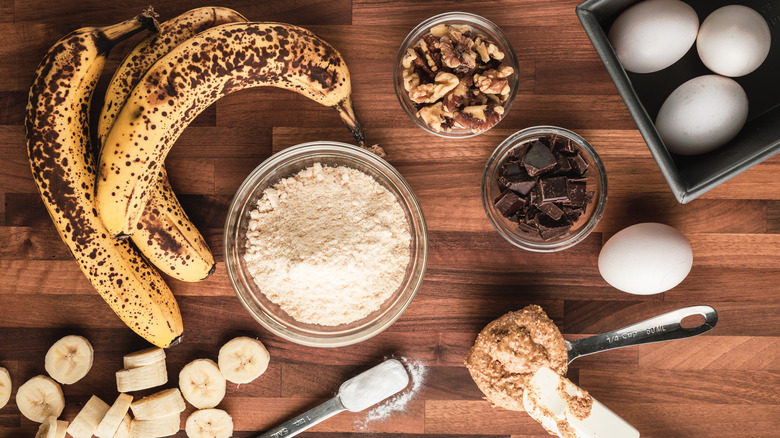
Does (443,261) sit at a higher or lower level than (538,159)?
lower

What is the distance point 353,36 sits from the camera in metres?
1.14

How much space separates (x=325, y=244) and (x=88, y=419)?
2.41 ft

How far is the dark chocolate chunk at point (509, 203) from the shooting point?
1.05 m

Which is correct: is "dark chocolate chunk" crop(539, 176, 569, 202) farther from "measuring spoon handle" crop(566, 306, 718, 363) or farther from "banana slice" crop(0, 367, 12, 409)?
"banana slice" crop(0, 367, 12, 409)

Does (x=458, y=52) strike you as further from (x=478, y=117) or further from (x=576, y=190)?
(x=576, y=190)

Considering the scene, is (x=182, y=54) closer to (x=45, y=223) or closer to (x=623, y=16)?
(x=45, y=223)

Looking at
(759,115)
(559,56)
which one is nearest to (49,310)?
(559,56)

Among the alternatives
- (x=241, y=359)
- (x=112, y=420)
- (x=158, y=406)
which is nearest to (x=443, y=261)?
(x=241, y=359)

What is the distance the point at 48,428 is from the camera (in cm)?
114

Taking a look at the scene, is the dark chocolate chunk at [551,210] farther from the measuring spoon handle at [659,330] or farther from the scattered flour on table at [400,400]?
the scattered flour on table at [400,400]

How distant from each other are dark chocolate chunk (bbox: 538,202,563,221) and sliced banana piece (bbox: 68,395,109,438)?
1127mm

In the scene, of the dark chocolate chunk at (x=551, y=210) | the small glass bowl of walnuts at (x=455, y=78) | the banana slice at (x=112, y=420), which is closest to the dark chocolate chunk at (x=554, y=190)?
the dark chocolate chunk at (x=551, y=210)

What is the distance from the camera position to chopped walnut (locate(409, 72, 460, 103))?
101 centimetres

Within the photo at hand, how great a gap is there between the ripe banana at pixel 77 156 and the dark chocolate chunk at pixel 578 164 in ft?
2.93
